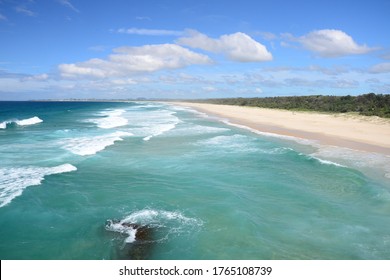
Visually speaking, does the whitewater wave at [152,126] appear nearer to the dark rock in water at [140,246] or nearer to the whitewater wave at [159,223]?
the whitewater wave at [159,223]

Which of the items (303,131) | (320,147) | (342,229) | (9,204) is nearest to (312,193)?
(342,229)

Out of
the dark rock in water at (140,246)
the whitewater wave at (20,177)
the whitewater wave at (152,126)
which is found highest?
the whitewater wave at (152,126)

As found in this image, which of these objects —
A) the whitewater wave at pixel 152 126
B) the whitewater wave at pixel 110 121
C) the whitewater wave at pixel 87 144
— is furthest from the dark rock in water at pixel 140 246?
the whitewater wave at pixel 110 121

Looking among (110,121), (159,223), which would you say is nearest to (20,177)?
(159,223)

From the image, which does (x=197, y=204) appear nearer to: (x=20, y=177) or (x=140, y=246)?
(x=140, y=246)

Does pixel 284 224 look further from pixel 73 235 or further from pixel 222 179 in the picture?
pixel 73 235
